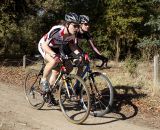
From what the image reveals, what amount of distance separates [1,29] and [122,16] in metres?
7.46

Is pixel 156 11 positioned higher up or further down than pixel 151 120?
higher up

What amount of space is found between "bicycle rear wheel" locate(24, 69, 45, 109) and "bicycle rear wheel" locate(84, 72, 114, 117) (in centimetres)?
124

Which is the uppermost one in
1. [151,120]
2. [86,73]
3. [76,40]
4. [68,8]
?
[68,8]

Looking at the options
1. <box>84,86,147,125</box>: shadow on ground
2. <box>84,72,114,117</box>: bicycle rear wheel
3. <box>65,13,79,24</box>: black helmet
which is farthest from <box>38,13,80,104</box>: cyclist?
<box>84,86,147,125</box>: shadow on ground

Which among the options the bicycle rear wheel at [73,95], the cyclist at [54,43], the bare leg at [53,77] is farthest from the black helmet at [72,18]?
the bare leg at [53,77]

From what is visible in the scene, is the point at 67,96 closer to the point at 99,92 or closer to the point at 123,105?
the point at 99,92

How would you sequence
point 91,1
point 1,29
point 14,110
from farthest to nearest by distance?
point 91,1 → point 1,29 → point 14,110

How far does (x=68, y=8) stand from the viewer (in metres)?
27.2

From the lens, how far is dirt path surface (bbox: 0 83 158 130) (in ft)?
25.2

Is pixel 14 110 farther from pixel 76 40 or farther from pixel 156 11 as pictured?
pixel 156 11

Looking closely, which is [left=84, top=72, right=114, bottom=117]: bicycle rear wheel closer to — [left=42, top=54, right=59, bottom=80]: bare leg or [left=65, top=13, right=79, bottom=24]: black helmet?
[left=42, top=54, right=59, bottom=80]: bare leg

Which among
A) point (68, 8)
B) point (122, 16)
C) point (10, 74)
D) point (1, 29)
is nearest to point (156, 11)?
point (122, 16)

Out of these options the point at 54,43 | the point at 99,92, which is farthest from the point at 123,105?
the point at 54,43

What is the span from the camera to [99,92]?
8.27 meters
